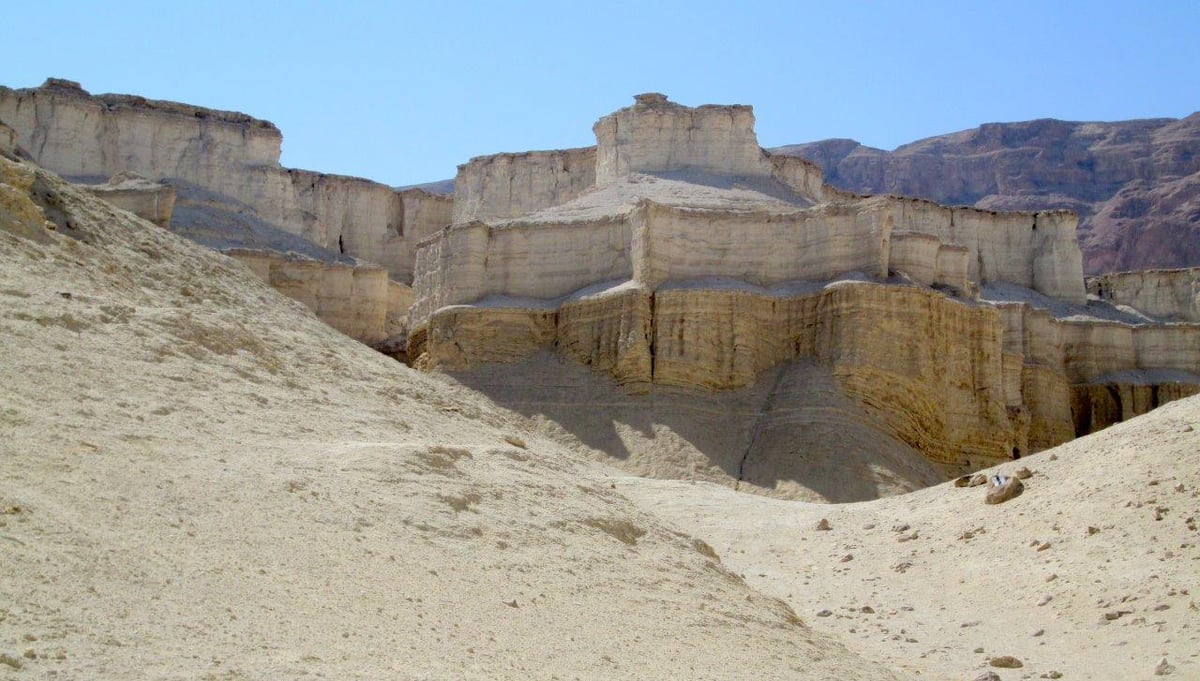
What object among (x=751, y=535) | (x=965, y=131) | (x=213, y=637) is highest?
(x=965, y=131)

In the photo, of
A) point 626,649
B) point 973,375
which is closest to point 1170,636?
point 626,649

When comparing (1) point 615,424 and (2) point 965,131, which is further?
(2) point 965,131

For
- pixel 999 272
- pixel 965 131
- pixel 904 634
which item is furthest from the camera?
pixel 965 131

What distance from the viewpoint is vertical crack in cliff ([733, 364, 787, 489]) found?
33.7 metres

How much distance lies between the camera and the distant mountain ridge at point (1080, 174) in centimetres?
9894

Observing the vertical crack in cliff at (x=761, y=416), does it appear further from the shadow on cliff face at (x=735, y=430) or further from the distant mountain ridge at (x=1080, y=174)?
the distant mountain ridge at (x=1080, y=174)

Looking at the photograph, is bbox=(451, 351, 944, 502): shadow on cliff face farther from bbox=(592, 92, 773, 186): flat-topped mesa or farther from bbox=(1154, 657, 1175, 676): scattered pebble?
bbox=(1154, 657, 1175, 676): scattered pebble

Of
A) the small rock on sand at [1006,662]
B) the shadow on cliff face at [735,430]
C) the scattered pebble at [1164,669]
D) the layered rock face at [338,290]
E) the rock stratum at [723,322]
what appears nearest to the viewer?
the scattered pebble at [1164,669]

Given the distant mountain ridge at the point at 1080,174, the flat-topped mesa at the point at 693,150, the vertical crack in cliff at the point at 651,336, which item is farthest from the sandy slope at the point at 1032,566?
the distant mountain ridge at the point at 1080,174

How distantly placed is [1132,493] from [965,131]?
4657 inches

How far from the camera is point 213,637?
8.52 metres

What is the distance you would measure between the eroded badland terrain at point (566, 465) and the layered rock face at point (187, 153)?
54.4 ft

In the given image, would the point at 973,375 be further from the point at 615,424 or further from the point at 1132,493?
the point at 1132,493

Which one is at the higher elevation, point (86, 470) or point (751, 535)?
point (86, 470)
